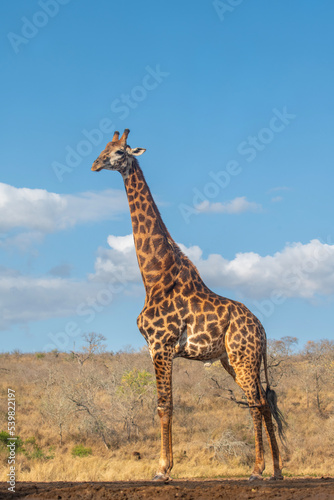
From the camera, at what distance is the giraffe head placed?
10617 mm

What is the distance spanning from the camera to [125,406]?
24.9 meters

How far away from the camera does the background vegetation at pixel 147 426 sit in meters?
18.4

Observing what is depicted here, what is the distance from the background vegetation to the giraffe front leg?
6164mm

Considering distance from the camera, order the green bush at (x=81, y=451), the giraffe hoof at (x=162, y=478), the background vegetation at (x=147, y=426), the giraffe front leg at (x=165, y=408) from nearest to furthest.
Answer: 1. the giraffe hoof at (x=162, y=478)
2. the giraffe front leg at (x=165, y=408)
3. the background vegetation at (x=147, y=426)
4. the green bush at (x=81, y=451)

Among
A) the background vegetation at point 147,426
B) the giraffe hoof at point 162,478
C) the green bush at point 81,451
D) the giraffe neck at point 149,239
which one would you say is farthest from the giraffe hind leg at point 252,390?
the green bush at point 81,451

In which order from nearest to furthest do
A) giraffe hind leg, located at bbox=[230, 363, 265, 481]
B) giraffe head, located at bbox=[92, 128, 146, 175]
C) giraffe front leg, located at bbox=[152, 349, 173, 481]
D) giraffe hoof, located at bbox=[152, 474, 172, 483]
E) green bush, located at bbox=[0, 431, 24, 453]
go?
1. giraffe hoof, located at bbox=[152, 474, 172, 483]
2. giraffe front leg, located at bbox=[152, 349, 173, 481]
3. giraffe hind leg, located at bbox=[230, 363, 265, 481]
4. giraffe head, located at bbox=[92, 128, 146, 175]
5. green bush, located at bbox=[0, 431, 24, 453]

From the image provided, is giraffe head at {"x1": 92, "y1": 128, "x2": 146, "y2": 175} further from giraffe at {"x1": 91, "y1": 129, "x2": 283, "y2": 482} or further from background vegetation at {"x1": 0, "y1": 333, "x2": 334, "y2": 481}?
background vegetation at {"x1": 0, "y1": 333, "x2": 334, "y2": 481}

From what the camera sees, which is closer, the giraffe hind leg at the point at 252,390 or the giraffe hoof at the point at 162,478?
the giraffe hoof at the point at 162,478

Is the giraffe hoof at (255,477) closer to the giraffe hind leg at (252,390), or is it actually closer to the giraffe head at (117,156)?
the giraffe hind leg at (252,390)

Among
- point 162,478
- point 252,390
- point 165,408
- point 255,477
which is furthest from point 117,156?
point 255,477

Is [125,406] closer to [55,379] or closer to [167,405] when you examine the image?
[55,379]

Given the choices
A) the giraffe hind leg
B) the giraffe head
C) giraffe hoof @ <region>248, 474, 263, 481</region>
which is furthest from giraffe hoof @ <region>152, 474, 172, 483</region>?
the giraffe head

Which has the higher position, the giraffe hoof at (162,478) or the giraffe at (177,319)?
the giraffe at (177,319)

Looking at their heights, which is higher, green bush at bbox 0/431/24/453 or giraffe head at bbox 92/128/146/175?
giraffe head at bbox 92/128/146/175
